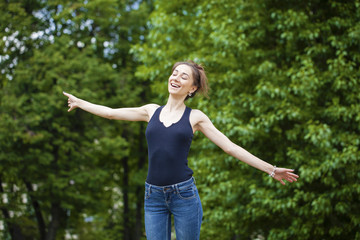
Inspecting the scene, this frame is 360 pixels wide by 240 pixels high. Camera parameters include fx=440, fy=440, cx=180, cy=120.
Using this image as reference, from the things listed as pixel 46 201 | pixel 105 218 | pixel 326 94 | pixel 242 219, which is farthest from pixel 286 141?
pixel 105 218

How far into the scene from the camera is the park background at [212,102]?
8.95m

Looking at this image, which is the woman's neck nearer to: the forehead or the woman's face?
the woman's face

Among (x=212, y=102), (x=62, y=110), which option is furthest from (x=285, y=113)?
(x=62, y=110)

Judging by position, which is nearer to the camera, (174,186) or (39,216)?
(174,186)

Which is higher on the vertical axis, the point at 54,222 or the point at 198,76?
the point at 198,76

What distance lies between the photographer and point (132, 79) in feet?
64.8

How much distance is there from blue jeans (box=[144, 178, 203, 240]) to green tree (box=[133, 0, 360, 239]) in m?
5.31

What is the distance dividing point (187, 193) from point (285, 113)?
6042 millimetres

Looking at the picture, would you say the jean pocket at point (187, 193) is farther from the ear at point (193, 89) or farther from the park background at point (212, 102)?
the park background at point (212, 102)

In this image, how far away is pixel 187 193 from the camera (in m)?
3.24

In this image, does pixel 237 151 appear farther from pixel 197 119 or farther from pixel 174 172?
pixel 174 172

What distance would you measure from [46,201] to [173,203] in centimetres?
1508

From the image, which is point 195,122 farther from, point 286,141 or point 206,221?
point 206,221

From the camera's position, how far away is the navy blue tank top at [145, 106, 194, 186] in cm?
323
